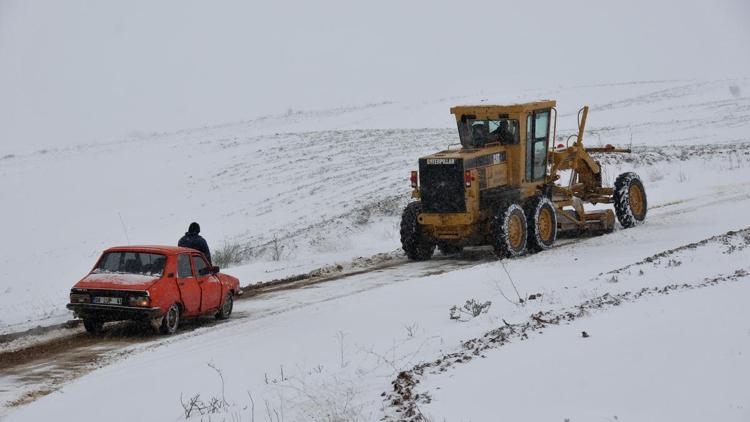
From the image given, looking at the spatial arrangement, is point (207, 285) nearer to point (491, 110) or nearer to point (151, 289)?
point (151, 289)

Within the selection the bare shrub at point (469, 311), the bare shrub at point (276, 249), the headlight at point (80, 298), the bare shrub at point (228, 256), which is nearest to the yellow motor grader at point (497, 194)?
the bare shrub at point (276, 249)

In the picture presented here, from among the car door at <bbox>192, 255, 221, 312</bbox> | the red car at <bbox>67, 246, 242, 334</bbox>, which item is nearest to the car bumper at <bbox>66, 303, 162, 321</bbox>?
the red car at <bbox>67, 246, 242, 334</bbox>

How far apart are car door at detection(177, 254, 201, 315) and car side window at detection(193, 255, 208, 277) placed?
164mm

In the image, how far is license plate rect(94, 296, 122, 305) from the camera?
43.4ft

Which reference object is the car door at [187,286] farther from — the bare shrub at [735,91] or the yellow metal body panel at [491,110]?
the bare shrub at [735,91]

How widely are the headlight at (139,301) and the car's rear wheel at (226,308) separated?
192cm

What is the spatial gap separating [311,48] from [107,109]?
2074 inches

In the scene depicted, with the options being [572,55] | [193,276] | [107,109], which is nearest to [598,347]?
[193,276]

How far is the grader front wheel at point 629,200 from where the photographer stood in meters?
20.4

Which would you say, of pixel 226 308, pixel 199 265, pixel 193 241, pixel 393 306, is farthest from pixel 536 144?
pixel 199 265

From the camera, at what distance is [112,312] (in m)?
13.3

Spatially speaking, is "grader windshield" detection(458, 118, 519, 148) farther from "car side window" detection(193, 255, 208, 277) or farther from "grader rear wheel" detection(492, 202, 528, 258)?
"car side window" detection(193, 255, 208, 277)

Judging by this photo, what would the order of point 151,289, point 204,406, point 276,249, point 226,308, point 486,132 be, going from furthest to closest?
point 276,249 < point 486,132 < point 226,308 < point 151,289 < point 204,406

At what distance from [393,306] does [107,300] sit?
3.88 metres
